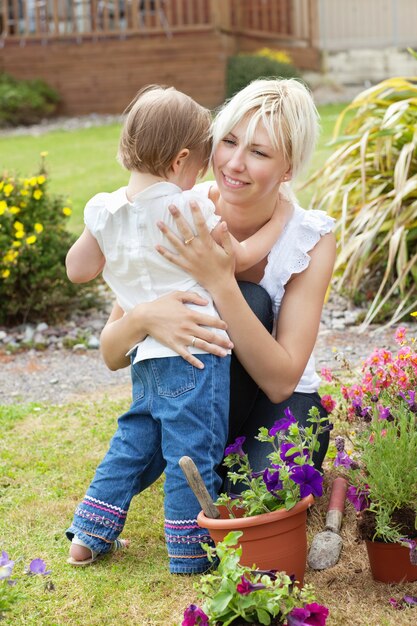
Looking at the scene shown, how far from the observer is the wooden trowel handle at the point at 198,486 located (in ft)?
7.95

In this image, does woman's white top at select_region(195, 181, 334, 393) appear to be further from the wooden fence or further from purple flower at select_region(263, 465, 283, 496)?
the wooden fence

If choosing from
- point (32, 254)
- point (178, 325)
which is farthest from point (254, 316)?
point (32, 254)

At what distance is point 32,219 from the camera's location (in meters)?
5.70

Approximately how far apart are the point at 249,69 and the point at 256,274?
427 inches

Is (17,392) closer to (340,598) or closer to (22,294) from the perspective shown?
(22,294)

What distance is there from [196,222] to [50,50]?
12.5 metres

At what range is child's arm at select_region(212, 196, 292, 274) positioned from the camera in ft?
9.09

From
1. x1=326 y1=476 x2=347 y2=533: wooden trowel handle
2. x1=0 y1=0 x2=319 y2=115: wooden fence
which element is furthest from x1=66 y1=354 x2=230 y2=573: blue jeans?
x1=0 y1=0 x2=319 y2=115: wooden fence

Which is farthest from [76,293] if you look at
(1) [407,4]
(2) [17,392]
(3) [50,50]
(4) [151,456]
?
(1) [407,4]

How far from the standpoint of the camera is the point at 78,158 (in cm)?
1038

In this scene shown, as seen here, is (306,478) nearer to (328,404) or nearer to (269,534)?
(269,534)

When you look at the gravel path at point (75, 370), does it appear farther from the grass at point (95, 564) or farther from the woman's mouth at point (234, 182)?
the woman's mouth at point (234, 182)

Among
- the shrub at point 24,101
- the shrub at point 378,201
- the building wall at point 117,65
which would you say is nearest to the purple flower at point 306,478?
the shrub at point 378,201

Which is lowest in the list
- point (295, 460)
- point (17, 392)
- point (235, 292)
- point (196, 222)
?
point (17, 392)
